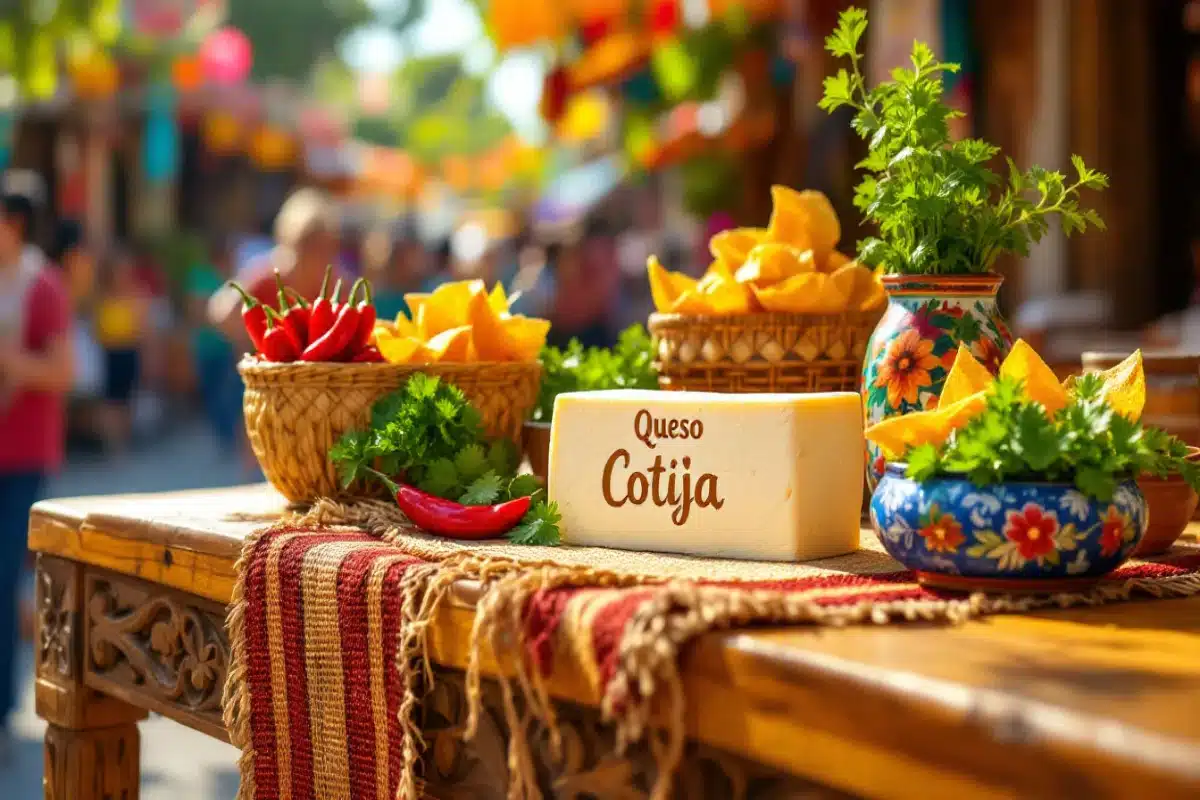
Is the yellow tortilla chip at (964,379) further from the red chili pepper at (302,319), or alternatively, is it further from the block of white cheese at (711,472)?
the red chili pepper at (302,319)

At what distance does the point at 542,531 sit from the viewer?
164 cm

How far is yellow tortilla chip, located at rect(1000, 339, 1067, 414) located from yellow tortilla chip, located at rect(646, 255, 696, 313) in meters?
0.66

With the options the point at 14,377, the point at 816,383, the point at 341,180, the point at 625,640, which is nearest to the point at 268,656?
the point at 625,640

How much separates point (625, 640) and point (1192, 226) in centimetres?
582

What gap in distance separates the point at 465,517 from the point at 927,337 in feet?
1.83

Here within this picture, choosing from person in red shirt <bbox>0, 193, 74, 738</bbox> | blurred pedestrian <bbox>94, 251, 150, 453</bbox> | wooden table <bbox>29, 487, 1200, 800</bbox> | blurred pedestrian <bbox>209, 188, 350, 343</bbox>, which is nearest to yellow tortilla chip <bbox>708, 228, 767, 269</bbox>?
wooden table <bbox>29, 487, 1200, 800</bbox>

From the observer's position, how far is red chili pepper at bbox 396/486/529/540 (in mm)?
1668

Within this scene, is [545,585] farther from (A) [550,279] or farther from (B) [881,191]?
(A) [550,279]

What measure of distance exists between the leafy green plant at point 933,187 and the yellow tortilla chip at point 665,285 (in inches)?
16.2

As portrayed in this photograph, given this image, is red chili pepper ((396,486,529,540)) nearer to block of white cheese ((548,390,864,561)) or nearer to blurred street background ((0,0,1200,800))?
block of white cheese ((548,390,864,561))

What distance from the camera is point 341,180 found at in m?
19.7

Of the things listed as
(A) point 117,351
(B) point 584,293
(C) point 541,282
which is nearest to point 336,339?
(B) point 584,293

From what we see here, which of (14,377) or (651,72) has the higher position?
(651,72)

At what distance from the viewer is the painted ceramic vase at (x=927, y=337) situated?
1598 mm
